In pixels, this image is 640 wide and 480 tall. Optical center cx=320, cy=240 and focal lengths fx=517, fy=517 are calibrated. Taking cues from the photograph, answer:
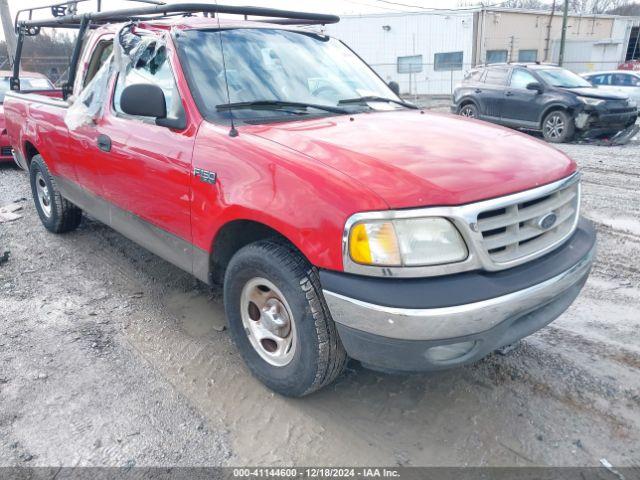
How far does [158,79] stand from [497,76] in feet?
37.4

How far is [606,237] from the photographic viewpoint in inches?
201

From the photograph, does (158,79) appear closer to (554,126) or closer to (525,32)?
(554,126)

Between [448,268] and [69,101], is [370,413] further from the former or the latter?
[69,101]

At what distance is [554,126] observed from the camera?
1152 cm

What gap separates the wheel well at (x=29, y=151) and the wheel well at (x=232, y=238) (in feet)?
11.9

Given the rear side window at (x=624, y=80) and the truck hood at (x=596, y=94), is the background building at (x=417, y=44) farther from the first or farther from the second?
the truck hood at (x=596, y=94)

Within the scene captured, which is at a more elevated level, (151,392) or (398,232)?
(398,232)

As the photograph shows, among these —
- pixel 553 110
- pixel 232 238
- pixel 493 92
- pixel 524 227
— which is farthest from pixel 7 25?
pixel 524 227

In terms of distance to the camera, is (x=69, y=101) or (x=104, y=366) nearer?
(x=104, y=366)

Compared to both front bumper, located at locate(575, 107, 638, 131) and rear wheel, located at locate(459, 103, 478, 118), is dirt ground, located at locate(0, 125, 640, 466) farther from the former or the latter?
rear wheel, located at locate(459, 103, 478, 118)

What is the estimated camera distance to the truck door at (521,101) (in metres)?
11.8

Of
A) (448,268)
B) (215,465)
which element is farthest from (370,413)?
(448,268)

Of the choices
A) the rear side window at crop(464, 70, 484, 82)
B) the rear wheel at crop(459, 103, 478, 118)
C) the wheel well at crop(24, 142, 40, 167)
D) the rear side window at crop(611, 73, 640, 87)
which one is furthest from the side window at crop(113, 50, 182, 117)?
the rear side window at crop(611, 73, 640, 87)

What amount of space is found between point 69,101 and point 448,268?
152 inches
